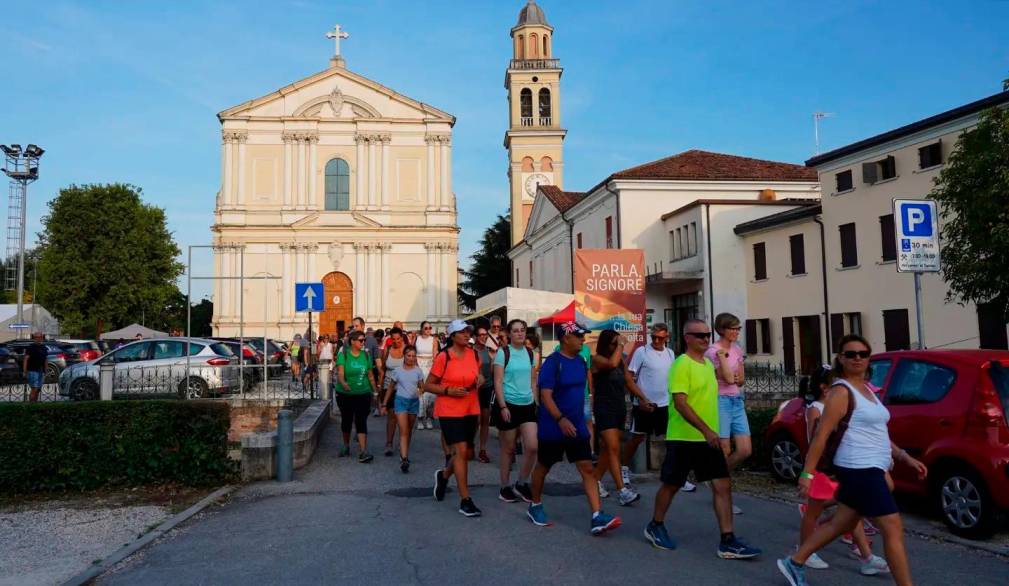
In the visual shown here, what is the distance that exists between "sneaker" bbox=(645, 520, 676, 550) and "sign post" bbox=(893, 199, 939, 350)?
4.43 m

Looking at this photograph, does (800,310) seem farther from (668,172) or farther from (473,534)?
(473,534)

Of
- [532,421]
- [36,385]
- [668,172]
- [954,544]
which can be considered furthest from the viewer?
[668,172]

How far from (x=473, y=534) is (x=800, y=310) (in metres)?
24.0

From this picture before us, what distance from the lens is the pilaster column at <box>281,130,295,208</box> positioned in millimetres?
49656

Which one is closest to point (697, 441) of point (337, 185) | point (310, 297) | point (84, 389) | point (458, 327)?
point (458, 327)

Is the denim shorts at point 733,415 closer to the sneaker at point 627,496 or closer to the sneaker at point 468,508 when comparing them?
the sneaker at point 627,496

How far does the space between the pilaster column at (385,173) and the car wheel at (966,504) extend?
45.9 metres

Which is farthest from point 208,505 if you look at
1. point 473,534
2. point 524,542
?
point 524,542

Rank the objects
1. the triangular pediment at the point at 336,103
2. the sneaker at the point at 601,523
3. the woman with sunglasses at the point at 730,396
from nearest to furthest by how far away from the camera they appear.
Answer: the sneaker at the point at 601,523 < the woman with sunglasses at the point at 730,396 < the triangular pediment at the point at 336,103

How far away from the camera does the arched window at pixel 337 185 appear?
166 feet

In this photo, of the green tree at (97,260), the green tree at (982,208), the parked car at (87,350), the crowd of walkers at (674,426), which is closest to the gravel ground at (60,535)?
the crowd of walkers at (674,426)

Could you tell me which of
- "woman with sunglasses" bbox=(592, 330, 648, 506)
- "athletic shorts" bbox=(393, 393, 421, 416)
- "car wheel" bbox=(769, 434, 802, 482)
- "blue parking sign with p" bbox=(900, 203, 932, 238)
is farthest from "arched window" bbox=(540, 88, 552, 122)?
"woman with sunglasses" bbox=(592, 330, 648, 506)

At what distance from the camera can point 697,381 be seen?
6.09 metres

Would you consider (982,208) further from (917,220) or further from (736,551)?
(736,551)
